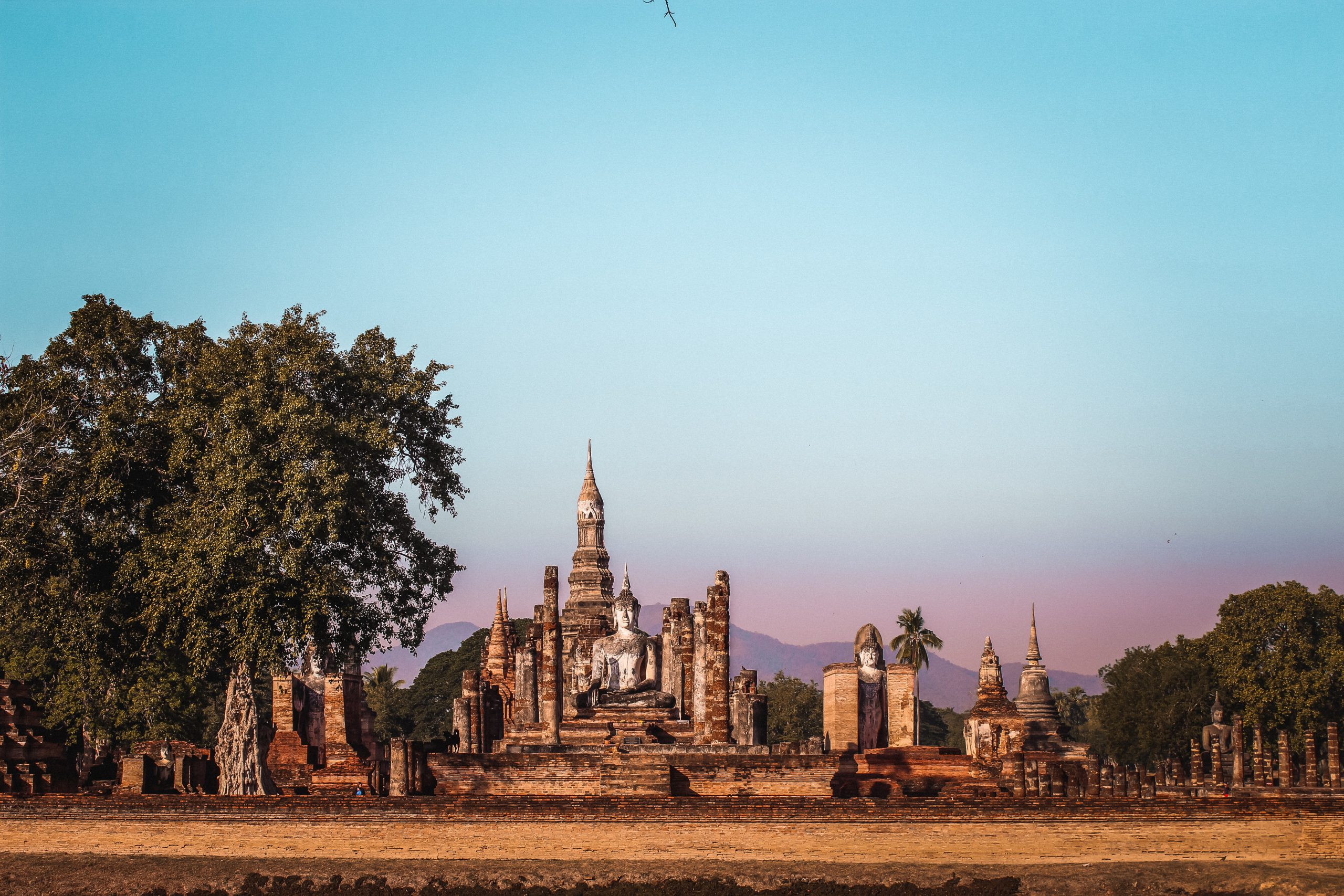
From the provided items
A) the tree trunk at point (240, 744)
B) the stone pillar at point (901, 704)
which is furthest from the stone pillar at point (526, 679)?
the stone pillar at point (901, 704)

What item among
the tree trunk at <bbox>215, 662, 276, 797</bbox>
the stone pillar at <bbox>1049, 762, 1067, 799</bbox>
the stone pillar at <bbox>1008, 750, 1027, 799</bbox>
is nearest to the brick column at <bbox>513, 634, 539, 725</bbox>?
the tree trunk at <bbox>215, 662, 276, 797</bbox>

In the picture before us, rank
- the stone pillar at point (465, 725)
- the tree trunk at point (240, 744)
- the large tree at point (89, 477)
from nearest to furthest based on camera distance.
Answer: the large tree at point (89, 477), the tree trunk at point (240, 744), the stone pillar at point (465, 725)

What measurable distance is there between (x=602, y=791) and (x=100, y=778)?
1191 cm

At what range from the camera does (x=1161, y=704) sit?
5319cm

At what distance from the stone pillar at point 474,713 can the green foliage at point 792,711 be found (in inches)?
1417

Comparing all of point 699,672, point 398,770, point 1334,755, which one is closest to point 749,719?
point 699,672

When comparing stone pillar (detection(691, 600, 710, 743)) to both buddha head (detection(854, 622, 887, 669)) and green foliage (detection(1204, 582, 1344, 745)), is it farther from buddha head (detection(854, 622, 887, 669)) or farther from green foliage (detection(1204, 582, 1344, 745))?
green foliage (detection(1204, 582, 1344, 745))

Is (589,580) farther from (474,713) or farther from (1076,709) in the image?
(1076,709)

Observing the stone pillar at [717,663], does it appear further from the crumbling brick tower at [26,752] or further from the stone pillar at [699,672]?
the crumbling brick tower at [26,752]

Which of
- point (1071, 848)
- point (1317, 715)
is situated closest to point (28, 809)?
point (1071, 848)

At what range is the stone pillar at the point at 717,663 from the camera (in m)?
25.8

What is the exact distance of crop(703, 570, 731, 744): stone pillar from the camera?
84.5 feet

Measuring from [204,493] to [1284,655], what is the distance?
132 ft

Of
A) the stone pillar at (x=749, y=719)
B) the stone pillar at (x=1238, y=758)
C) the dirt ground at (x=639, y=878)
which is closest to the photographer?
the dirt ground at (x=639, y=878)
